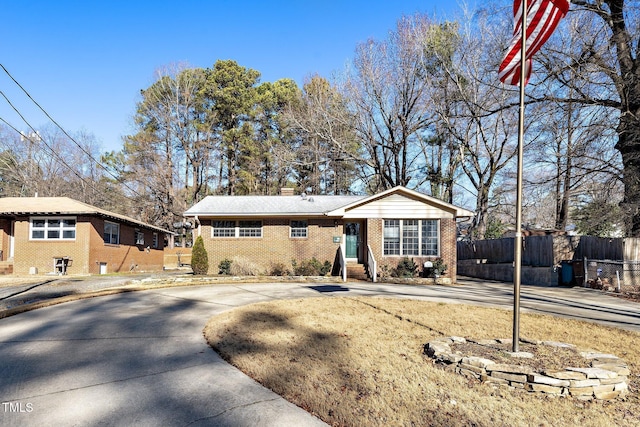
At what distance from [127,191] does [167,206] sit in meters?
5.58

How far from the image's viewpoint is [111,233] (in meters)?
21.5

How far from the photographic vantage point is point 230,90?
34.5 m

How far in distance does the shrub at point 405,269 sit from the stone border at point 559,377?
11.7 metres

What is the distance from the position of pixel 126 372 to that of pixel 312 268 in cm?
1305

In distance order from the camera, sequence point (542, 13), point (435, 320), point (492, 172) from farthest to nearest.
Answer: point (492, 172) < point (435, 320) < point (542, 13)

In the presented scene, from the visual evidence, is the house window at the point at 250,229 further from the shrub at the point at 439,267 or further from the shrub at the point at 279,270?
the shrub at the point at 439,267

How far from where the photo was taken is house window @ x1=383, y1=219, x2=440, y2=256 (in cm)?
1741

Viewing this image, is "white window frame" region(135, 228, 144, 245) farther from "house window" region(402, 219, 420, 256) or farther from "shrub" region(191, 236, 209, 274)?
"house window" region(402, 219, 420, 256)

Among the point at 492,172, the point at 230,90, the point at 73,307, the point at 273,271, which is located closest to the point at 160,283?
the point at 73,307

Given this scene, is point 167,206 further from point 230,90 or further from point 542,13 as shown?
point 542,13

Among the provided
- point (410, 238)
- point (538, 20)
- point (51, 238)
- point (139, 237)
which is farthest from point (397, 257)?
point (139, 237)

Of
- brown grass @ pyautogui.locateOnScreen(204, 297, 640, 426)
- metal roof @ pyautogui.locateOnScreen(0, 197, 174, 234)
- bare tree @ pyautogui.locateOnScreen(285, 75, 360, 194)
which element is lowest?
brown grass @ pyautogui.locateOnScreen(204, 297, 640, 426)

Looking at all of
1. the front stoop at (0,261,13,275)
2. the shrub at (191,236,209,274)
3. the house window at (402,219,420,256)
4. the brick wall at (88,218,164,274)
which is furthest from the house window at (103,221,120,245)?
the house window at (402,219,420,256)

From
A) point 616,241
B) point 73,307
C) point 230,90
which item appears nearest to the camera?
point 73,307
